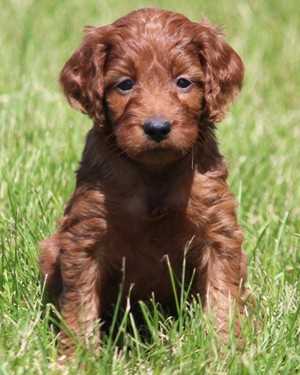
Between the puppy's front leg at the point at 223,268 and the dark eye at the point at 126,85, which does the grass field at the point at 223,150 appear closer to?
the puppy's front leg at the point at 223,268

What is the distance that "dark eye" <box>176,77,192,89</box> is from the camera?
4977 millimetres

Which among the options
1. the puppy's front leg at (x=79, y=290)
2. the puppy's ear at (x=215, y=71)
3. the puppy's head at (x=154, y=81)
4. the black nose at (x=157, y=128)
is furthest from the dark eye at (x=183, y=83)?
the puppy's front leg at (x=79, y=290)

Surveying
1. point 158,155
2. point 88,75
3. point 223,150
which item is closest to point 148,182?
point 158,155

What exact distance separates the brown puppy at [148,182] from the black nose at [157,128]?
0.19 metres

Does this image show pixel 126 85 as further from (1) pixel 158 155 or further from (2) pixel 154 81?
(1) pixel 158 155

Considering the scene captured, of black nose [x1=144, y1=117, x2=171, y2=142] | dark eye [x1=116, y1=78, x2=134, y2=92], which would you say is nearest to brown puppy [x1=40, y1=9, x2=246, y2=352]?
dark eye [x1=116, y1=78, x2=134, y2=92]

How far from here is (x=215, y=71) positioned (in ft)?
16.8

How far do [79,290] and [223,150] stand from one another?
9.06ft

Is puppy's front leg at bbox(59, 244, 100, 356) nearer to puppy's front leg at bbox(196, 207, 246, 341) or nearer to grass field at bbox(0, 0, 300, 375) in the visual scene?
grass field at bbox(0, 0, 300, 375)

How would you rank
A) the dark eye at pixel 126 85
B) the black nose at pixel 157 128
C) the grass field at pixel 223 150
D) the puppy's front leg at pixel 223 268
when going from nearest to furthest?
1. the grass field at pixel 223 150
2. the black nose at pixel 157 128
3. the dark eye at pixel 126 85
4. the puppy's front leg at pixel 223 268

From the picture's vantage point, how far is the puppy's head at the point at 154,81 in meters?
4.78

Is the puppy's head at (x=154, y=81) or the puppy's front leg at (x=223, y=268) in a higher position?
the puppy's head at (x=154, y=81)

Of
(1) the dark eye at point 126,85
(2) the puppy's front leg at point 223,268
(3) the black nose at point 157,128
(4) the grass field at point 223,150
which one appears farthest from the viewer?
(2) the puppy's front leg at point 223,268

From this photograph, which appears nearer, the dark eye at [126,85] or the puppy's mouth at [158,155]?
the puppy's mouth at [158,155]
